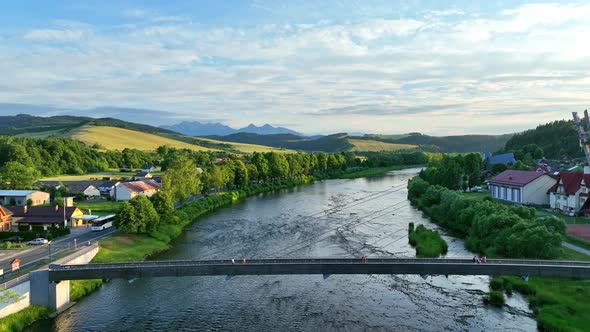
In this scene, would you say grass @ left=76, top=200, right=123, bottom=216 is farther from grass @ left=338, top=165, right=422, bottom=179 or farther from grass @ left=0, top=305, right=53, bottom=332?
grass @ left=338, top=165, right=422, bottom=179

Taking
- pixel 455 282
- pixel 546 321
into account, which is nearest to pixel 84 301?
pixel 455 282

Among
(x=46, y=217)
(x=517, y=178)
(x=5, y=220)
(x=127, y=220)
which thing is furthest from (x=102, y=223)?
(x=517, y=178)

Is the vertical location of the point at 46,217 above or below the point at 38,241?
above

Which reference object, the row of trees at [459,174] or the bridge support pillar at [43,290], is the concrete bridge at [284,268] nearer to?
the bridge support pillar at [43,290]

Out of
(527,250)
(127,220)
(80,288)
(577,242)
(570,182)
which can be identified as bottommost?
(80,288)

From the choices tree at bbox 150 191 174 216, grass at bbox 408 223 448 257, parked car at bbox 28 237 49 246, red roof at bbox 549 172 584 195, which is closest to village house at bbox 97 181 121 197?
tree at bbox 150 191 174 216

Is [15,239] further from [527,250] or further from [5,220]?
[527,250]
